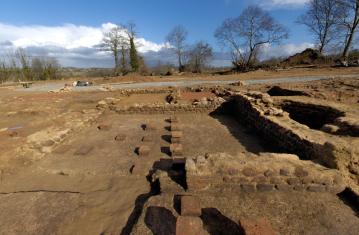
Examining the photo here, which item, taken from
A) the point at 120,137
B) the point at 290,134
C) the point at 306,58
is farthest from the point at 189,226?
the point at 306,58

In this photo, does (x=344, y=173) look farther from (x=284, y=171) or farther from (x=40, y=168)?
(x=40, y=168)

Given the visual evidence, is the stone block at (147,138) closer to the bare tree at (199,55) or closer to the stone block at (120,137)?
the stone block at (120,137)

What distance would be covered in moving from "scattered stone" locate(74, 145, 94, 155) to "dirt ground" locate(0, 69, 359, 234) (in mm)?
23

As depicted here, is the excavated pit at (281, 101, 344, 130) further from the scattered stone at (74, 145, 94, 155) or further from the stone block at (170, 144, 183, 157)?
the scattered stone at (74, 145, 94, 155)

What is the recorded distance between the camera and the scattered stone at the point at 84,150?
558 centimetres

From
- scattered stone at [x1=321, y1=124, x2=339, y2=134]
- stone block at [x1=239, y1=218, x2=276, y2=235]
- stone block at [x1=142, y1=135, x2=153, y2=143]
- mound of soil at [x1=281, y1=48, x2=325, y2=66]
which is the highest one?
mound of soil at [x1=281, y1=48, x2=325, y2=66]

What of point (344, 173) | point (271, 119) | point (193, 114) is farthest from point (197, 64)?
point (344, 173)

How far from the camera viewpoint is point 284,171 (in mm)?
3564

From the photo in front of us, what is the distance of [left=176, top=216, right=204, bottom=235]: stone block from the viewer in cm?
259

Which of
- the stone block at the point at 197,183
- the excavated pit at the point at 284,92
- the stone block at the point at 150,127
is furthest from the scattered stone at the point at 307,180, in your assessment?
the excavated pit at the point at 284,92

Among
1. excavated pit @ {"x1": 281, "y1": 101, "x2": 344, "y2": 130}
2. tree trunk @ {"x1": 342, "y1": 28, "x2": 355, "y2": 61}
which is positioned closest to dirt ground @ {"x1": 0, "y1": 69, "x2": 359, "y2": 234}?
excavated pit @ {"x1": 281, "y1": 101, "x2": 344, "y2": 130}

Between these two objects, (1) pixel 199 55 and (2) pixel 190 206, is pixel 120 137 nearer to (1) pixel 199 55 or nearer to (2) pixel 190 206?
(2) pixel 190 206

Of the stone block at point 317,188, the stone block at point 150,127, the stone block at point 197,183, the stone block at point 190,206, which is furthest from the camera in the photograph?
the stone block at point 150,127

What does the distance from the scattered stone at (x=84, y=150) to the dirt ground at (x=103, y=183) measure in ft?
0.08
